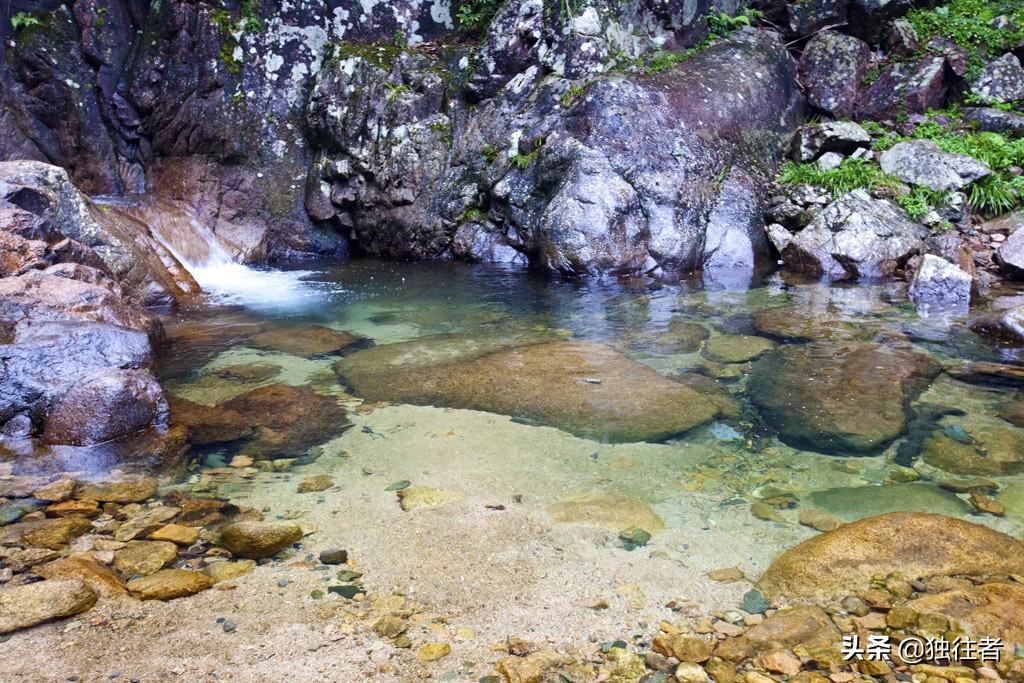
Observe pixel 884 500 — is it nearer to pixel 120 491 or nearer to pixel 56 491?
pixel 120 491

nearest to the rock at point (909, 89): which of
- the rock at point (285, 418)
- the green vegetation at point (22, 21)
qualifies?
the rock at point (285, 418)

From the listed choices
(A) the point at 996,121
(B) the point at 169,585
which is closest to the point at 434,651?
(B) the point at 169,585

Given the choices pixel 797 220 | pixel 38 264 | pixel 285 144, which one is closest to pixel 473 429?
pixel 38 264

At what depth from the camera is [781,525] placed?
8.75 ft

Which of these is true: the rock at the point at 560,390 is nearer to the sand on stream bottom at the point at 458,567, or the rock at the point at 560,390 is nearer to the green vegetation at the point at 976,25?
the sand on stream bottom at the point at 458,567

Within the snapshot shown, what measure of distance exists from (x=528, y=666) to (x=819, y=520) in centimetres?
146

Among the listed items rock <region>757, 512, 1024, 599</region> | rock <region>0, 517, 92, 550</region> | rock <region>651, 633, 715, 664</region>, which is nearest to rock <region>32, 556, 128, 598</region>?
rock <region>0, 517, 92, 550</region>

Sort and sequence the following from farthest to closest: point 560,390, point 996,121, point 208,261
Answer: point 208,261
point 996,121
point 560,390

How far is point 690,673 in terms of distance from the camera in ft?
6.23

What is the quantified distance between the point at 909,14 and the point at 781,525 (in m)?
10.2

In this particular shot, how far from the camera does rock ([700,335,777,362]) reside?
4.87 metres

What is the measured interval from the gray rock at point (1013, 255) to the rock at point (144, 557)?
8335 mm

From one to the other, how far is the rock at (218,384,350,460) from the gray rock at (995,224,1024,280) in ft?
24.0

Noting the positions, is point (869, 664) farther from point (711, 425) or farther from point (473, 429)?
point (473, 429)
